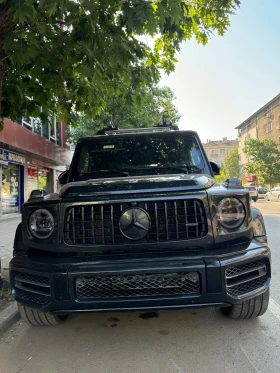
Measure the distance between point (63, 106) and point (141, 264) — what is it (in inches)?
143

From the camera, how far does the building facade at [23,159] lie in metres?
13.8

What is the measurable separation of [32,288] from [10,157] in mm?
13822

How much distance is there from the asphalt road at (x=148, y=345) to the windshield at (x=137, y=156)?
5.24ft

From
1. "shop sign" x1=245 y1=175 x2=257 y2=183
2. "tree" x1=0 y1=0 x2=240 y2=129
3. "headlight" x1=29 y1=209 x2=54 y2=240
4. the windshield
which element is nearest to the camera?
"headlight" x1=29 y1=209 x2=54 y2=240

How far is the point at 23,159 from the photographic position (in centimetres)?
1692

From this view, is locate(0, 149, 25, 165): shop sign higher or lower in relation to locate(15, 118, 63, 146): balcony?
lower

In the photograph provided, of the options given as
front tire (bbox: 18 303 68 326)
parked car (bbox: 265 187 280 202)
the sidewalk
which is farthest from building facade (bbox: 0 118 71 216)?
parked car (bbox: 265 187 280 202)

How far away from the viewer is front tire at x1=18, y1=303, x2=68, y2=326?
306cm

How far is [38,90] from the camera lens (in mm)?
4934

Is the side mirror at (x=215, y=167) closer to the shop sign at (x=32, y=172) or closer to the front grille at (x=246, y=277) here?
the front grille at (x=246, y=277)

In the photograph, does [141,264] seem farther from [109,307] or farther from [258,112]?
[258,112]

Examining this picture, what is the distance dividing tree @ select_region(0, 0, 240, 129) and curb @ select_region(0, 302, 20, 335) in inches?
105

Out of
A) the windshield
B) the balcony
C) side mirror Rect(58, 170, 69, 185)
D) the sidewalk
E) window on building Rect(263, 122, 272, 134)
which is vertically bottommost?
the sidewalk

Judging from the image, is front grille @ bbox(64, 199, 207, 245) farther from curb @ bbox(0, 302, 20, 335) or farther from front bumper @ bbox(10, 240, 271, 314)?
curb @ bbox(0, 302, 20, 335)
